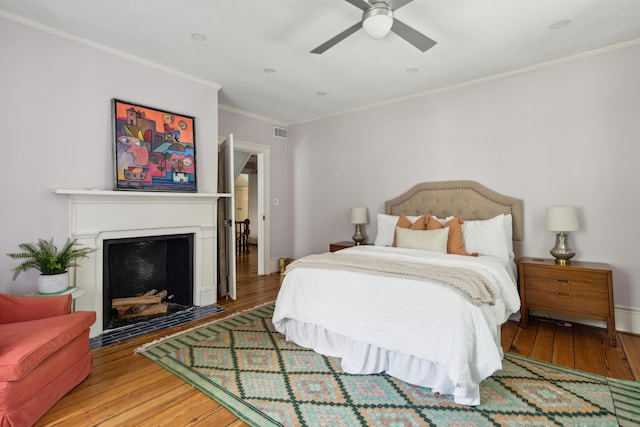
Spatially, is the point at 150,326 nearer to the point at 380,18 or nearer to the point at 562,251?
the point at 380,18

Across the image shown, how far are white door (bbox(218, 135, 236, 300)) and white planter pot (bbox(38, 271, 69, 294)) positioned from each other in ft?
5.59

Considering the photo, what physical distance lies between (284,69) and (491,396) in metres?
3.42

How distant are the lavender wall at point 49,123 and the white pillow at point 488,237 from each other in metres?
3.67

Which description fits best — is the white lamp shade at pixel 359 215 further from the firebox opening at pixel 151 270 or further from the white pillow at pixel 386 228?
the firebox opening at pixel 151 270

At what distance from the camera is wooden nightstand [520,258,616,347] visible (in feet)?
9.12

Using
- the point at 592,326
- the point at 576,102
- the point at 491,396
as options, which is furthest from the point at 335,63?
the point at 592,326

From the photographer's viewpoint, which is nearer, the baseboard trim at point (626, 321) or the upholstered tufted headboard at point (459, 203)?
the baseboard trim at point (626, 321)

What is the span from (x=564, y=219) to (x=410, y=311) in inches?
79.2

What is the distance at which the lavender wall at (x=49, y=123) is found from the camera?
→ 8.33 ft

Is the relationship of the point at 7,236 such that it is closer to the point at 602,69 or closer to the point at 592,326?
the point at 592,326

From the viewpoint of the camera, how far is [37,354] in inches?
67.3

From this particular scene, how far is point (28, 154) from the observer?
2.62 meters

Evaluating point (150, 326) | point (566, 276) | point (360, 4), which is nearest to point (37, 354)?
point (150, 326)

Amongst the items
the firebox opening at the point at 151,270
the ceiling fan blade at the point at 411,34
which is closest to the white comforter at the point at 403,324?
the firebox opening at the point at 151,270
